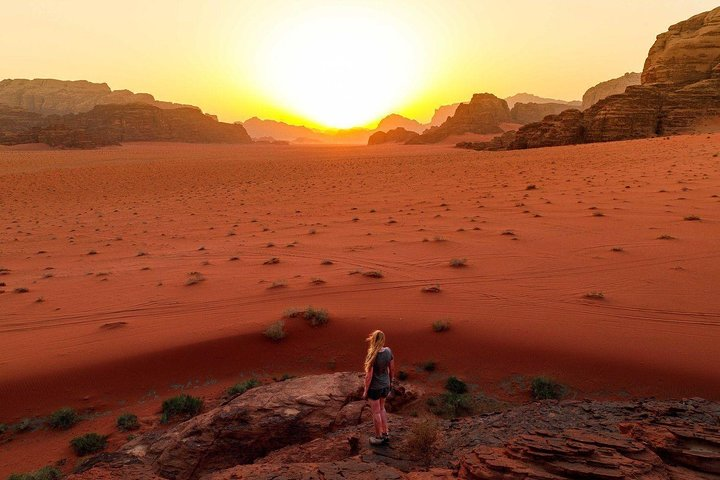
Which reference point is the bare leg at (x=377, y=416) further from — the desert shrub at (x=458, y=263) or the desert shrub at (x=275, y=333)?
the desert shrub at (x=458, y=263)

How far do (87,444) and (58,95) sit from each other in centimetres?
17914

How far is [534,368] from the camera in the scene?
717 centimetres

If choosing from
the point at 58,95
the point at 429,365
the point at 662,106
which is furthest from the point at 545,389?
the point at 58,95

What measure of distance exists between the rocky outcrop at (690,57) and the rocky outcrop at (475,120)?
4288 cm

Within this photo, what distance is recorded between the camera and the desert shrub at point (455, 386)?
687 cm

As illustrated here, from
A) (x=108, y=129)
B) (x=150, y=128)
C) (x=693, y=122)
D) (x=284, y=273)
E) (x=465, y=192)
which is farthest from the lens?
(x=150, y=128)

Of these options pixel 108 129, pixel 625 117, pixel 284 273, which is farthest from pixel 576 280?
pixel 108 129

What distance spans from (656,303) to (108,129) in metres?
110

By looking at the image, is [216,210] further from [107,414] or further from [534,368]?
[534,368]

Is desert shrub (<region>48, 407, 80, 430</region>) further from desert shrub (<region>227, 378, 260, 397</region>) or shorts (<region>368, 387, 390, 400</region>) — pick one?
shorts (<region>368, 387, 390, 400</region>)

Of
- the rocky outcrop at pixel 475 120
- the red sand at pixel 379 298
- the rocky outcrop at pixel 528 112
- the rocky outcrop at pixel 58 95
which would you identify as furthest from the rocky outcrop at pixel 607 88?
the red sand at pixel 379 298

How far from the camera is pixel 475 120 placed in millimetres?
101438

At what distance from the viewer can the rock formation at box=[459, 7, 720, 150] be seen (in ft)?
144

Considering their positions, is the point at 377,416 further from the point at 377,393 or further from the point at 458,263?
the point at 458,263
